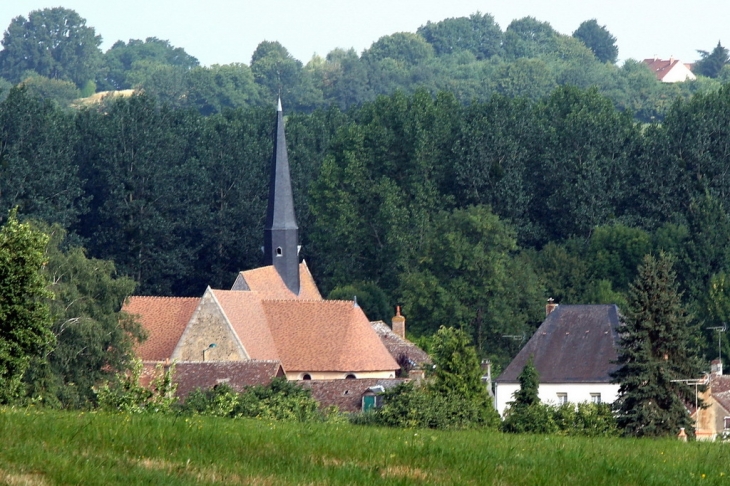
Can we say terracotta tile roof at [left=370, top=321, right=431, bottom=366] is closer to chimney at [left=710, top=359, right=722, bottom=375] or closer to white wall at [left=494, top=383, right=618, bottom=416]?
white wall at [left=494, top=383, right=618, bottom=416]

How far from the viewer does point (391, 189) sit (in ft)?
276

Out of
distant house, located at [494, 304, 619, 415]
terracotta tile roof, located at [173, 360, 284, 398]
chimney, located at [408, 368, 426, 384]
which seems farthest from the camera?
distant house, located at [494, 304, 619, 415]

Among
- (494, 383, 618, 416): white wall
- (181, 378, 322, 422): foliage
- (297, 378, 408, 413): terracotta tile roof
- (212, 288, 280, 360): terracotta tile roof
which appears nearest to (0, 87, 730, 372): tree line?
(494, 383, 618, 416): white wall

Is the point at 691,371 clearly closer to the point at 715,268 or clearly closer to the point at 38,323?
the point at 38,323

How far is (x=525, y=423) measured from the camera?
38.1m

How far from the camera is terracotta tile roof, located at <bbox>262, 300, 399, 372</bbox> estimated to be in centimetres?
5659

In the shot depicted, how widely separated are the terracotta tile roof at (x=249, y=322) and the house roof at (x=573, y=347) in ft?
29.9

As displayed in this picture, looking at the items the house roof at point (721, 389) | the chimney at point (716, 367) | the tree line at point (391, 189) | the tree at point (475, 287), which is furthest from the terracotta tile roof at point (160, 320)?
the tree line at point (391, 189)

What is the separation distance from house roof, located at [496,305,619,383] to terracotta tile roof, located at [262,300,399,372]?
604 cm

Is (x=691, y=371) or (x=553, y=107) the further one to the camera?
(x=553, y=107)

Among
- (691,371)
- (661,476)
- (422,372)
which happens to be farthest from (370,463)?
(422,372)

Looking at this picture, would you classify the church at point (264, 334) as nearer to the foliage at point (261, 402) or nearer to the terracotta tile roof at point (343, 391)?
the terracotta tile roof at point (343, 391)

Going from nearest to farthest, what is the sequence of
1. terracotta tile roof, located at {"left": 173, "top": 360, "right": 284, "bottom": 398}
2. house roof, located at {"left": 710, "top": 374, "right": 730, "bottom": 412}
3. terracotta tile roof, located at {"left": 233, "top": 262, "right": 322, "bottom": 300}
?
terracotta tile roof, located at {"left": 173, "top": 360, "right": 284, "bottom": 398} → house roof, located at {"left": 710, "top": 374, "right": 730, "bottom": 412} → terracotta tile roof, located at {"left": 233, "top": 262, "right": 322, "bottom": 300}

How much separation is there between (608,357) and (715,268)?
1954 cm
